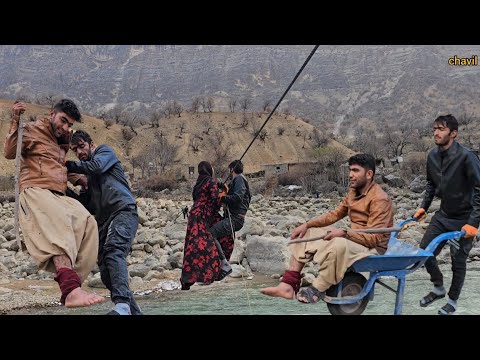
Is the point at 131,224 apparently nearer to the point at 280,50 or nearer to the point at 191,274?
the point at 191,274

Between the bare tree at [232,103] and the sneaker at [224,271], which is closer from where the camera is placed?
the sneaker at [224,271]

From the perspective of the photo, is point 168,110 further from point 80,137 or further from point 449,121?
point 449,121

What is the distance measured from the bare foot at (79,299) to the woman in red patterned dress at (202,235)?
1.34 metres

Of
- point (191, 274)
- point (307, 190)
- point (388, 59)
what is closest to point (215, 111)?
point (307, 190)

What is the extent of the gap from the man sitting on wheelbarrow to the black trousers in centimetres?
60

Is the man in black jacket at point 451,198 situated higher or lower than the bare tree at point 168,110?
lower

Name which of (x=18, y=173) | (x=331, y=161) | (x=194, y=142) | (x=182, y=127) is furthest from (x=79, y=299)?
(x=331, y=161)

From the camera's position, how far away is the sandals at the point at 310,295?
18.6ft

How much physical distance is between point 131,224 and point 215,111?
6.86 feet

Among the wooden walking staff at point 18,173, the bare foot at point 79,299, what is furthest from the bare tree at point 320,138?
the wooden walking staff at point 18,173

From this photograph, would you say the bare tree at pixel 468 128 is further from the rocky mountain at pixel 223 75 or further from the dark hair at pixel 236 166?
the dark hair at pixel 236 166

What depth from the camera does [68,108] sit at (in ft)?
20.2

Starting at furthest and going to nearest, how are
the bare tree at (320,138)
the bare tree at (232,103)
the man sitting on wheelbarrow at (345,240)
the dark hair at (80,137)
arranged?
1. the bare tree at (232,103)
2. the bare tree at (320,138)
3. the dark hair at (80,137)
4. the man sitting on wheelbarrow at (345,240)

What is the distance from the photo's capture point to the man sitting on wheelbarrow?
221 inches
